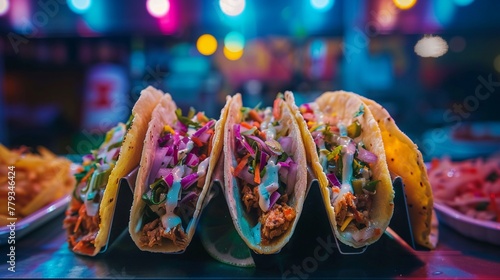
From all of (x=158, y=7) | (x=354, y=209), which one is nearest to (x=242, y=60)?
(x=158, y=7)

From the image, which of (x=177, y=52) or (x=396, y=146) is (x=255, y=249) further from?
(x=177, y=52)

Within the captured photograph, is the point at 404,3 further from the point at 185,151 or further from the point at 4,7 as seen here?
the point at 4,7

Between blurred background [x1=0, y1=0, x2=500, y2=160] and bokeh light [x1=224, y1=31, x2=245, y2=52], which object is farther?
bokeh light [x1=224, y1=31, x2=245, y2=52]

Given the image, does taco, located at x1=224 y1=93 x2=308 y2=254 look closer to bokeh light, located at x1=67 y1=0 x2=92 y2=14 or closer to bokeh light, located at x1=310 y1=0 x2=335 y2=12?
bokeh light, located at x1=310 y1=0 x2=335 y2=12

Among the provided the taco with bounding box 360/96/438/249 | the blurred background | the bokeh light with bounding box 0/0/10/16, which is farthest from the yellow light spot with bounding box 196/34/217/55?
the taco with bounding box 360/96/438/249

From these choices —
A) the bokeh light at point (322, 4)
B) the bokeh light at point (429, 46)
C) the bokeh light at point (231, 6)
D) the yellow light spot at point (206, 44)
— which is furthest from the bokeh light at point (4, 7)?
the bokeh light at point (429, 46)

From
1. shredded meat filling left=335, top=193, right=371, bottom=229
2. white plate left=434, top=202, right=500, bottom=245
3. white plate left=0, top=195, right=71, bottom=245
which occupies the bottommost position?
white plate left=434, top=202, right=500, bottom=245
